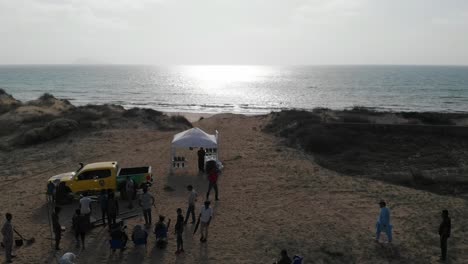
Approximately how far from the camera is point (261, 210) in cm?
1428

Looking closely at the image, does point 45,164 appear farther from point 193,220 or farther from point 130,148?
point 193,220

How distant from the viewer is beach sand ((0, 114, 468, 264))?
11094mm

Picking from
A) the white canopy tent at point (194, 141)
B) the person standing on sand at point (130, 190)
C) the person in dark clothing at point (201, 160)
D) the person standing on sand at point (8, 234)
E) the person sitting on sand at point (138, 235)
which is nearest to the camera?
the person standing on sand at point (8, 234)

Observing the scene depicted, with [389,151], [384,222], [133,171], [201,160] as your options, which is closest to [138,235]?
[133,171]

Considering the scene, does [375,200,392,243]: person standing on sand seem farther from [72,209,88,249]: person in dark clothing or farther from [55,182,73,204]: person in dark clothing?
[55,182,73,204]: person in dark clothing

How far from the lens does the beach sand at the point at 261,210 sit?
11.1m

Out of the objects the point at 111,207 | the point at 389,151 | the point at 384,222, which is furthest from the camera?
the point at 389,151

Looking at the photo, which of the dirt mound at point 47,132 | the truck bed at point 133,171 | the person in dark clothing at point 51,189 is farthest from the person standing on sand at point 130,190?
the dirt mound at point 47,132

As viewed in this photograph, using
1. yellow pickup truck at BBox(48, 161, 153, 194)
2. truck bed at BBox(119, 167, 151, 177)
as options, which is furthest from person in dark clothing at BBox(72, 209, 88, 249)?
truck bed at BBox(119, 167, 151, 177)

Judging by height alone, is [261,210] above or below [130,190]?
below

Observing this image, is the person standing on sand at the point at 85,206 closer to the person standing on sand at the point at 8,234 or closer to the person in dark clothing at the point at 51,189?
the person standing on sand at the point at 8,234

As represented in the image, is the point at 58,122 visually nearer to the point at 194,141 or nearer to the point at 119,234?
the point at 194,141

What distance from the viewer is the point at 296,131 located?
2573cm

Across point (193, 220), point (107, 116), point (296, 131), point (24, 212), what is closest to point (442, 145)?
point (296, 131)
